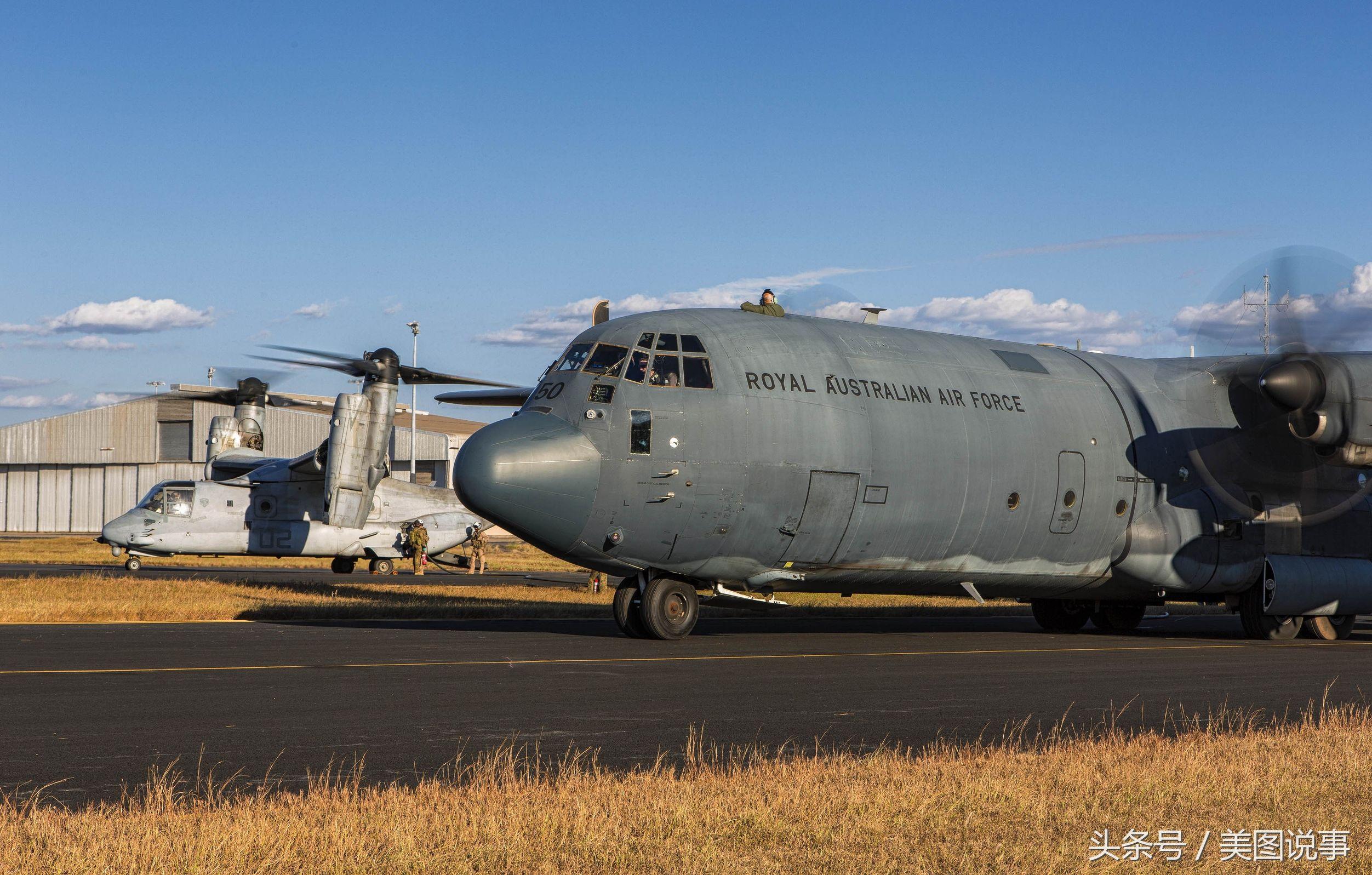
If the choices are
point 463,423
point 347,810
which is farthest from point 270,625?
point 463,423

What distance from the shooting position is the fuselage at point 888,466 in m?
17.4

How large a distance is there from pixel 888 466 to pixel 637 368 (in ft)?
13.0

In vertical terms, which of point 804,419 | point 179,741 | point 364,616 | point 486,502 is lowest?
point 364,616

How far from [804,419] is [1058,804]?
11.1 metres

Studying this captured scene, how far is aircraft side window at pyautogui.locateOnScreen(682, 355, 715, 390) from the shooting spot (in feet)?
58.6

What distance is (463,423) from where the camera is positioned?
387 ft

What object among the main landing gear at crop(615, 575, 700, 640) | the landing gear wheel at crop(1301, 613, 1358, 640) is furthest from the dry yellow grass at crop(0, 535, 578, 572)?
the main landing gear at crop(615, 575, 700, 640)

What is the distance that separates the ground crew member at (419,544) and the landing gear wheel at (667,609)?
26.7m

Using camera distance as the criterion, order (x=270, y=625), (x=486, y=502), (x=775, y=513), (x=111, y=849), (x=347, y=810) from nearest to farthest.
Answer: (x=111, y=849), (x=347, y=810), (x=486, y=502), (x=775, y=513), (x=270, y=625)

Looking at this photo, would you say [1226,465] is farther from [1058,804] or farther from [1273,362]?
[1058,804]

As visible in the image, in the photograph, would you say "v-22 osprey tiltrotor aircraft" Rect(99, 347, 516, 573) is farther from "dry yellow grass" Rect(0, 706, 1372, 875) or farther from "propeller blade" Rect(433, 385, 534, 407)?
"dry yellow grass" Rect(0, 706, 1372, 875)

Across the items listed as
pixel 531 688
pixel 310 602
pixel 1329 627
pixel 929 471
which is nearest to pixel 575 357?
pixel 929 471

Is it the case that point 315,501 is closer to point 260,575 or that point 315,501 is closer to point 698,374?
point 260,575

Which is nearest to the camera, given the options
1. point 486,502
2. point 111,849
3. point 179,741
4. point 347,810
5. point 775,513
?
point 111,849
